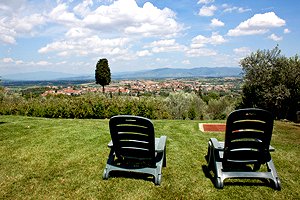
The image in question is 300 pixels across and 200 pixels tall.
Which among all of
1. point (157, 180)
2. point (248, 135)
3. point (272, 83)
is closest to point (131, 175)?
point (157, 180)

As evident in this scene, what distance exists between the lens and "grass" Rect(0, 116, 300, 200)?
3.89m

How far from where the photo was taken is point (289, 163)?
5289mm

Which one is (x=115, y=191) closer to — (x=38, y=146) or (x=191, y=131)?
(x=38, y=146)

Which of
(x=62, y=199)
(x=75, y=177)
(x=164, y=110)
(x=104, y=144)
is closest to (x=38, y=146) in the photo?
(x=104, y=144)

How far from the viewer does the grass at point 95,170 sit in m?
3.89

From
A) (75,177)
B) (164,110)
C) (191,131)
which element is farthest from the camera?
(164,110)

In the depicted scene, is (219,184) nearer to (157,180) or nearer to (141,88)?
(157,180)

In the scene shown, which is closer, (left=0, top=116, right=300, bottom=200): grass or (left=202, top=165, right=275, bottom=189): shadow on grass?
(left=0, top=116, right=300, bottom=200): grass

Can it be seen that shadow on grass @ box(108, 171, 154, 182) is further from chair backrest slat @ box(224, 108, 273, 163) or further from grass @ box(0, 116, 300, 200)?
chair backrest slat @ box(224, 108, 273, 163)

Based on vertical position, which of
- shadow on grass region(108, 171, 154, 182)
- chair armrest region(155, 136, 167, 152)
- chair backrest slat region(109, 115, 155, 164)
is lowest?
shadow on grass region(108, 171, 154, 182)

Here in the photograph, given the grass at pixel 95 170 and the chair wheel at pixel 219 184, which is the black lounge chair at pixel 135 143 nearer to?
the grass at pixel 95 170

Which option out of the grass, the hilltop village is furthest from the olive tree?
the grass

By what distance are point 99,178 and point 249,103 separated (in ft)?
72.3

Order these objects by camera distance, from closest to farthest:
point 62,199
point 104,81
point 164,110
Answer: point 62,199
point 164,110
point 104,81
